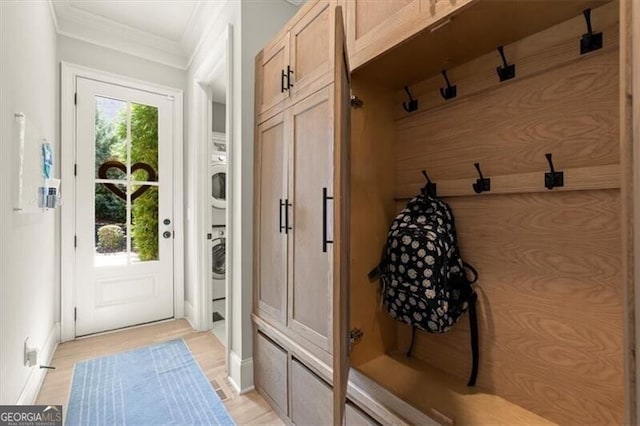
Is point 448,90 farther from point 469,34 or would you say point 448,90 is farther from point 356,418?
point 356,418

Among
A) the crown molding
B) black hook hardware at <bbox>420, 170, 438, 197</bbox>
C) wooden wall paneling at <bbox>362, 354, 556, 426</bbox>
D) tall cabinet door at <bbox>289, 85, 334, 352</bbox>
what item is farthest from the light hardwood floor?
the crown molding

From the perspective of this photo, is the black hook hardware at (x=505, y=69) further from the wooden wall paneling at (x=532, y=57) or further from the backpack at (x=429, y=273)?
the backpack at (x=429, y=273)

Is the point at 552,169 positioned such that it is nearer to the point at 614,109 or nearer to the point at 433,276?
the point at 614,109

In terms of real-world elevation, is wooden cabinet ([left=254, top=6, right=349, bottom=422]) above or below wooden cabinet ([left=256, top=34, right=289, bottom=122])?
below

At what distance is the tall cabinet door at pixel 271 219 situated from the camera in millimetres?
1607

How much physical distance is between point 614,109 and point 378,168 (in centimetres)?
80

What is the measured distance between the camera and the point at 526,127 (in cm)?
103

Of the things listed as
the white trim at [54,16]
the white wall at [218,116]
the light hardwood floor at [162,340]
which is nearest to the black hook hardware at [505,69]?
the light hardwood floor at [162,340]

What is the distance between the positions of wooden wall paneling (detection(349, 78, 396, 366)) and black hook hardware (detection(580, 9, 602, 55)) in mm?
722

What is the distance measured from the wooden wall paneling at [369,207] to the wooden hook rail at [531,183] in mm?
167

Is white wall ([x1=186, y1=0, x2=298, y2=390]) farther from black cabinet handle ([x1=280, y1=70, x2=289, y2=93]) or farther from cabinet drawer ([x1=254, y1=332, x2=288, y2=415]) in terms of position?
black cabinet handle ([x1=280, y1=70, x2=289, y2=93])

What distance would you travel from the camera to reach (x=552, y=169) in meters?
0.95

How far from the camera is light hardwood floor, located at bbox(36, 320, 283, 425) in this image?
1718 millimetres

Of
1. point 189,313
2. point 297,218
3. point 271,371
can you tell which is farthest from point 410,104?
point 189,313
